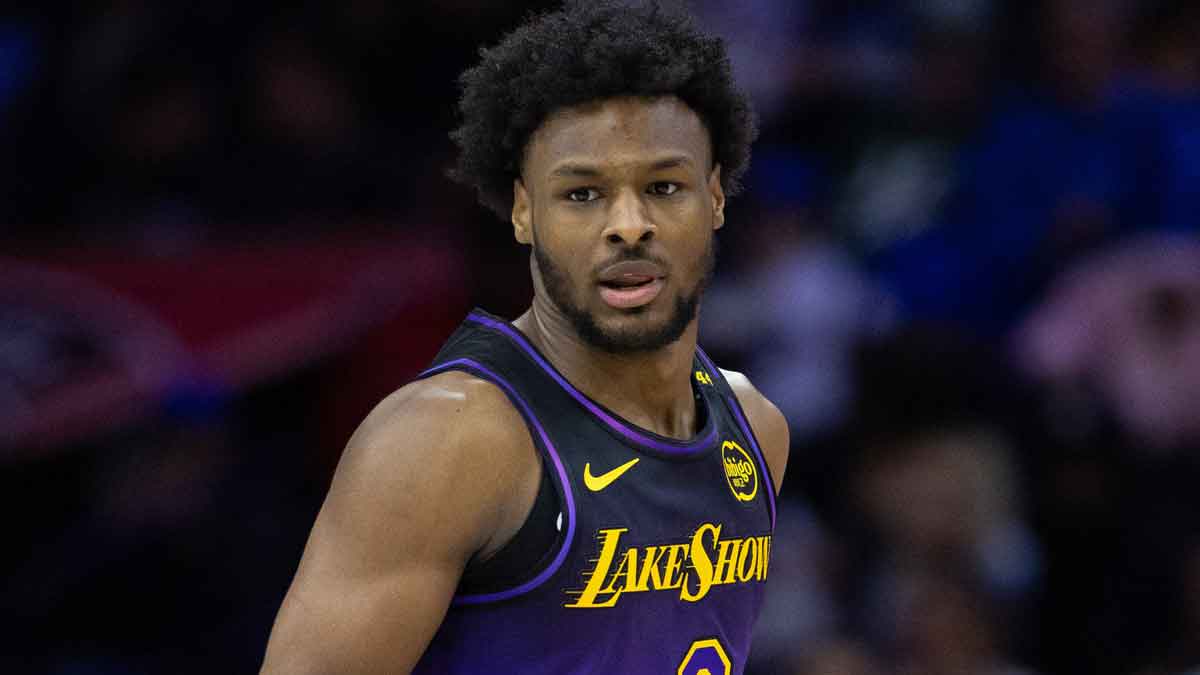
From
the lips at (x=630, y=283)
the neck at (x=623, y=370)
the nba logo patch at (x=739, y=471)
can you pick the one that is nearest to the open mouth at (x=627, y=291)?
the lips at (x=630, y=283)

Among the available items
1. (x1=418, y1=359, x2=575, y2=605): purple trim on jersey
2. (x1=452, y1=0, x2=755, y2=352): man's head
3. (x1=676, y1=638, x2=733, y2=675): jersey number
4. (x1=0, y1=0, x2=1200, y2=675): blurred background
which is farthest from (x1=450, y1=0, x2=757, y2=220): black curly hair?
(x1=0, y1=0, x2=1200, y2=675): blurred background

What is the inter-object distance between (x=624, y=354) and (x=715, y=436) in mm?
310

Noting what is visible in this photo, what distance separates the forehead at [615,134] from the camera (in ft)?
10.6

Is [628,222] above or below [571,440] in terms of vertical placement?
above

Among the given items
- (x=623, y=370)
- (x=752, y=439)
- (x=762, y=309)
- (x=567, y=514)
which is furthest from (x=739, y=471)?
(x=762, y=309)

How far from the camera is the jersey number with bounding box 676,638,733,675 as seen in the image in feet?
11.0

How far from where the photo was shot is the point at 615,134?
10.6 ft

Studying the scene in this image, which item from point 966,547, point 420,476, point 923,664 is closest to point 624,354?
point 420,476

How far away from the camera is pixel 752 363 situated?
7.19m

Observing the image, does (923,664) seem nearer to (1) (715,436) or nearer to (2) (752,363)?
(2) (752,363)

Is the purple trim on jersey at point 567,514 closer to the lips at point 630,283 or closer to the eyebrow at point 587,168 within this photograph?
the lips at point 630,283

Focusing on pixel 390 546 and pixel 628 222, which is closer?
pixel 390 546

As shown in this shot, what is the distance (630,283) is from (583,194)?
18cm

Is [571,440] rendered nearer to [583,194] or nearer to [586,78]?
[583,194]
